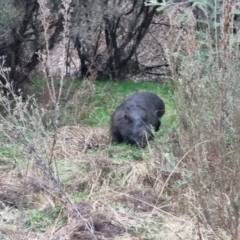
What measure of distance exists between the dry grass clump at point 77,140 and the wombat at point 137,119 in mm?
203

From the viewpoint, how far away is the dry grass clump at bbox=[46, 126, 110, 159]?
8.13 m

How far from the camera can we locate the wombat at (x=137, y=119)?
895 cm

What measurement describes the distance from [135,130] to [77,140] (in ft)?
2.63

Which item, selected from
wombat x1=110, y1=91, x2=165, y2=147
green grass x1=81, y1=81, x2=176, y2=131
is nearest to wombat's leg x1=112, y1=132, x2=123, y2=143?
wombat x1=110, y1=91, x2=165, y2=147

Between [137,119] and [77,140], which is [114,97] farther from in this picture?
[77,140]

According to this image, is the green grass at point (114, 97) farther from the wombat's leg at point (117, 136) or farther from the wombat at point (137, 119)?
the wombat's leg at point (117, 136)

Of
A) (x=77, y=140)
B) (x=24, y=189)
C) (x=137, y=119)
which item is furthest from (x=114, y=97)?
(x=24, y=189)

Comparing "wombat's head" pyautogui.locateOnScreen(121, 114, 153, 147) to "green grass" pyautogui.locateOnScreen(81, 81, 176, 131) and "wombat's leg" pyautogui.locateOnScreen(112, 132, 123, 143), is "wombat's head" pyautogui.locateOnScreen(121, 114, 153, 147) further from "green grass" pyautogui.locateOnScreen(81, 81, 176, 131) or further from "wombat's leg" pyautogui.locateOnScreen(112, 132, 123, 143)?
"green grass" pyautogui.locateOnScreen(81, 81, 176, 131)

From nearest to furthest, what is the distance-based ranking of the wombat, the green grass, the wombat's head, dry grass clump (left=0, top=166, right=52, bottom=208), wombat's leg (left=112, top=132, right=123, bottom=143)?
dry grass clump (left=0, top=166, right=52, bottom=208) < the wombat's head < the wombat < wombat's leg (left=112, top=132, right=123, bottom=143) < the green grass

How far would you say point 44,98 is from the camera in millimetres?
9875

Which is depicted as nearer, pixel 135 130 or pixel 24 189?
pixel 24 189

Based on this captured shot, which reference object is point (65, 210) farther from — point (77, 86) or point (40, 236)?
point (77, 86)

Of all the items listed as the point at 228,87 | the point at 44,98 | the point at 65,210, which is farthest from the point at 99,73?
the point at 228,87

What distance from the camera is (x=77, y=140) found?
8.73m
